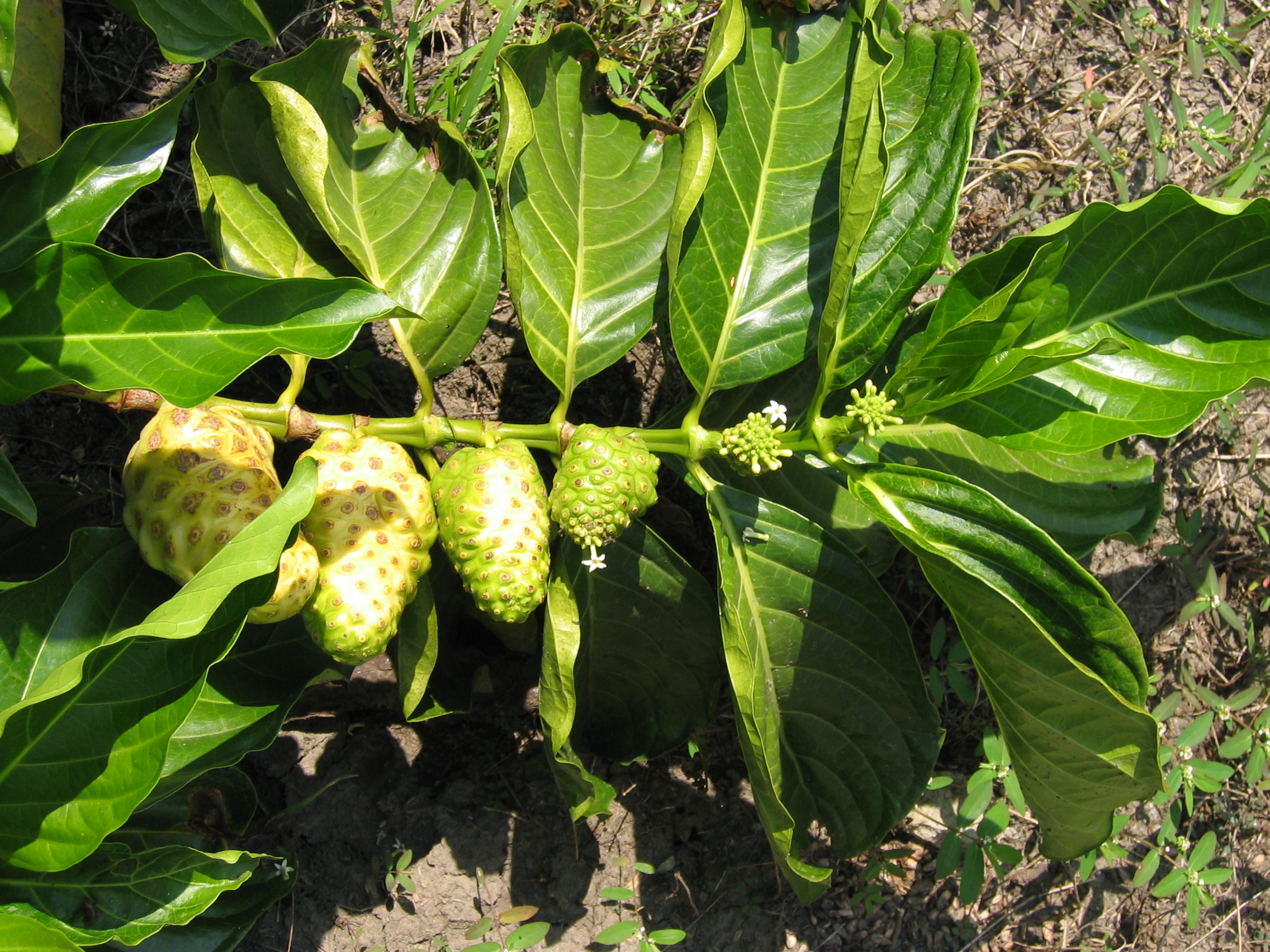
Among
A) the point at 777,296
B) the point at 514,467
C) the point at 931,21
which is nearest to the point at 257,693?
the point at 514,467

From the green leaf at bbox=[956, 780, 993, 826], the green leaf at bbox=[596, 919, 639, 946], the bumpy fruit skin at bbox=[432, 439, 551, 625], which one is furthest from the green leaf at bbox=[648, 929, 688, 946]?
the bumpy fruit skin at bbox=[432, 439, 551, 625]

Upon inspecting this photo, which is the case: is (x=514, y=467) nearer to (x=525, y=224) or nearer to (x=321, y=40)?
(x=525, y=224)

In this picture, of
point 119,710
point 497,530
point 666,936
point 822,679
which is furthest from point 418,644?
point 666,936

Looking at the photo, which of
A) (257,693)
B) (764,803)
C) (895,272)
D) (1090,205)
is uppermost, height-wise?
(1090,205)

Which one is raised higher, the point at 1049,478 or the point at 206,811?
the point at 1049,478

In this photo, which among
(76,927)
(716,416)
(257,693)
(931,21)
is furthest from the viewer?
(931,21)

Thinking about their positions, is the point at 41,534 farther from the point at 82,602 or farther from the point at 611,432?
Result: the point at 611,432
